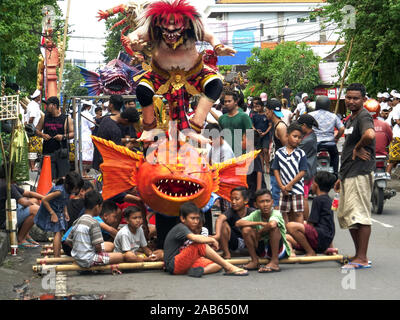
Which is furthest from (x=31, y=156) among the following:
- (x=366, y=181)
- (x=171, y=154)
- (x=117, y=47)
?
(x=117, y=47)

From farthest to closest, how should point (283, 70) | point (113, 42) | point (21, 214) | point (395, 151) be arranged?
1. point (113, 42)
2. point (283, 70)
3. point (395, 151)
4. point (21, 214)

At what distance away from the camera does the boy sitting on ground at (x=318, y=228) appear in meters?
8.20

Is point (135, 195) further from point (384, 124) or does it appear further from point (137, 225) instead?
point (384, 124)

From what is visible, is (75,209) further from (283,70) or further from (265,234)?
(283,70)

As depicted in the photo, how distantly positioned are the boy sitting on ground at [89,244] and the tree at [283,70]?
2955cm

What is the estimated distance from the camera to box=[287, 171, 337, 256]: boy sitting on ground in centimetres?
820

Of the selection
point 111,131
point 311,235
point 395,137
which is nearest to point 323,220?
point 311,235

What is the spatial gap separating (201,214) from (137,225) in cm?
70

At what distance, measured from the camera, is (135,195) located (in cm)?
890

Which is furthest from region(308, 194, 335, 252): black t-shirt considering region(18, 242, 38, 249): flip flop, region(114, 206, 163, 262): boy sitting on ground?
region(18, 242, 38, 249): flip flop

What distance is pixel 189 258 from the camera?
7543 millimetres

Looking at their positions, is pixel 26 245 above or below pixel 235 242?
below

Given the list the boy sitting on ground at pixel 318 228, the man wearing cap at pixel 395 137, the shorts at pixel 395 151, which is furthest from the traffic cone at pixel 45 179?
the shorts at pixel 395 151

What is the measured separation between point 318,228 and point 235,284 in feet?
5.10
